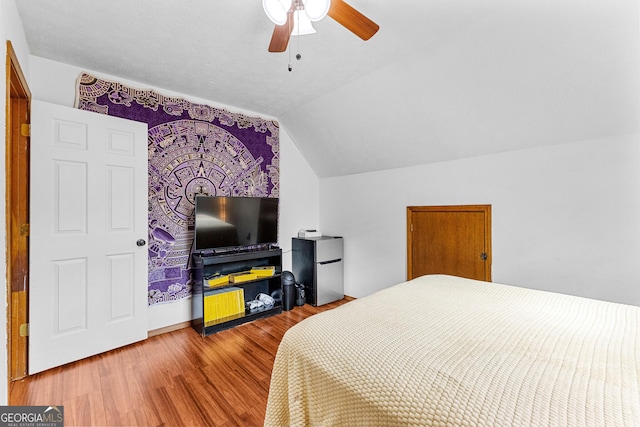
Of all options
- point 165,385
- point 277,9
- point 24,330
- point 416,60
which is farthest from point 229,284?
point 416,60

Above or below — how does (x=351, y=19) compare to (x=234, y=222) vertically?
above

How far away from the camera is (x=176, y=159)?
2898 millimetres

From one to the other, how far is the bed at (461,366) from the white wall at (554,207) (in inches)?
32.0

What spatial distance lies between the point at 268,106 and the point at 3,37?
217cm

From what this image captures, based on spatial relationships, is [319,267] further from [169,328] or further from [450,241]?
[169,328]

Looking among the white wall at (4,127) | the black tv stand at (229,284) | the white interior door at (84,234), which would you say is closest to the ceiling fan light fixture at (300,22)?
the white wall at (4,127)

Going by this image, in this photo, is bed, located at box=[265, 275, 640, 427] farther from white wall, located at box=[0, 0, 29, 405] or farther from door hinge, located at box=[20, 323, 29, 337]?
door hinge, located at box=[20, 323, 29, 337]

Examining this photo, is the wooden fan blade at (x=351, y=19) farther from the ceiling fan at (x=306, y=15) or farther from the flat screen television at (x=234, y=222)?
the flat screen television at (x=234, y=222)

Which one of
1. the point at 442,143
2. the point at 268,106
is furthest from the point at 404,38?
the point at 268,106

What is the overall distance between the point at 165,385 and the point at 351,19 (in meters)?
2.52

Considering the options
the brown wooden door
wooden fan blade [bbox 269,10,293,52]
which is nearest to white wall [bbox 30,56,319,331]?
the brown wooden door

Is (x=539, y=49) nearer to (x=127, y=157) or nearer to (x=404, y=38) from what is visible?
(x=404, y=38)

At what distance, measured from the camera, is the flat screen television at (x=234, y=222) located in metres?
2.85

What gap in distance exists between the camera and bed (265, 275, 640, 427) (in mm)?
756
